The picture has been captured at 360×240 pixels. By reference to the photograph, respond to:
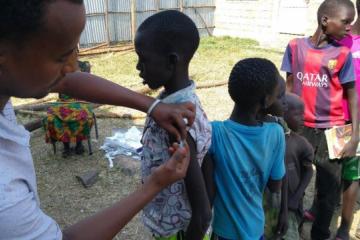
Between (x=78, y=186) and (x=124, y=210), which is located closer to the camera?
(x=124, y=210)

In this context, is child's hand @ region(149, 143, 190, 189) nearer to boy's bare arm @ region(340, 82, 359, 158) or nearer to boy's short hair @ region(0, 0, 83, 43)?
boy's short hair @ region(0, 0, 83, 43)

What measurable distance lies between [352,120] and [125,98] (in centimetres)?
195

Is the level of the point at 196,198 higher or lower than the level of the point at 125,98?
lower

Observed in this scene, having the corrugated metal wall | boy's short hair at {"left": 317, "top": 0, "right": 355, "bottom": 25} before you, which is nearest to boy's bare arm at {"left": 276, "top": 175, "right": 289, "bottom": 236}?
boy's short hair at {"left": 317, "top": 0, "right": 355, "bottom": 25}

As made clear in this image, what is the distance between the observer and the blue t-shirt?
5.80ft

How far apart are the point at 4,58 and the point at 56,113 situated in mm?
3769

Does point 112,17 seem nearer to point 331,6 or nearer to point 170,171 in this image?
point 331,6

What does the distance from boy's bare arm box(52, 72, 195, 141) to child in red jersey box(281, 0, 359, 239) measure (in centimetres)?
165

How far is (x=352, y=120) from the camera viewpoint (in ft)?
9.04

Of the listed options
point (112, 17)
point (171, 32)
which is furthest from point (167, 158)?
point (112, 17)

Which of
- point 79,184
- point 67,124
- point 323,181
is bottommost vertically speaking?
point 79,184

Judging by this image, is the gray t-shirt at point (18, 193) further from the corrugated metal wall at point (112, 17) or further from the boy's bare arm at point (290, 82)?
the corrugated metal wall at point (112, 17)

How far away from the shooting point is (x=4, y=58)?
Result: 0.87 meters

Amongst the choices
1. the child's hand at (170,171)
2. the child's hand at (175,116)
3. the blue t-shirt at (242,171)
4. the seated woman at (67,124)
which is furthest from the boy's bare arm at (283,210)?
the seated woman at (67,124)
